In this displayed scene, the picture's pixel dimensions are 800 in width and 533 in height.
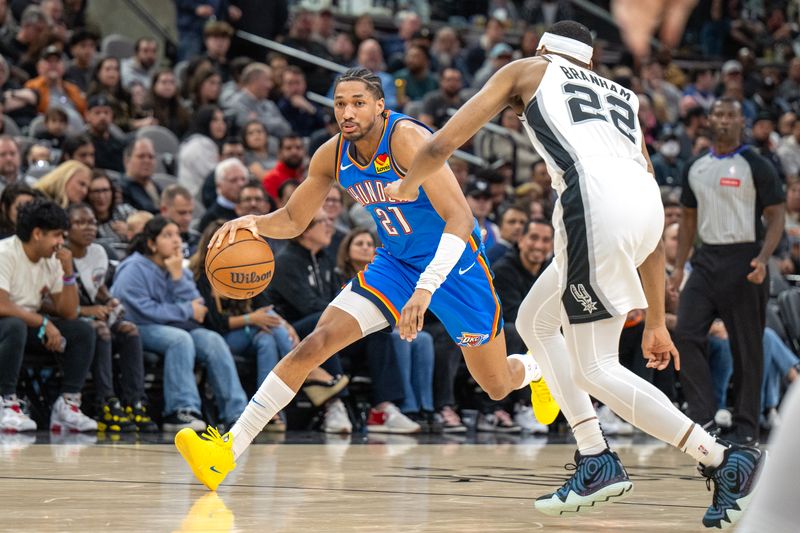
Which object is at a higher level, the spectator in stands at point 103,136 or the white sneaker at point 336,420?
the spectator in stands at point 103,136

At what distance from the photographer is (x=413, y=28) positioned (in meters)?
16.1

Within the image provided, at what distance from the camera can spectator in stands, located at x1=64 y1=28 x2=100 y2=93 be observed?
12.1m

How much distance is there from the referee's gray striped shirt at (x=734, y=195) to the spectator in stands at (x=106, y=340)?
152 inches

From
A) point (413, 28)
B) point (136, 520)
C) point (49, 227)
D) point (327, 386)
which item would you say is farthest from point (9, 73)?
point (136, 520)

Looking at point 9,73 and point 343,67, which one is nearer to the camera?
point 9,73

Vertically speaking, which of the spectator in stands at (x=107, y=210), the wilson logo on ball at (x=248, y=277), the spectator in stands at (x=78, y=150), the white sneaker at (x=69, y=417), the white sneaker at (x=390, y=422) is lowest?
the white sneaker at (x=390, y=422)

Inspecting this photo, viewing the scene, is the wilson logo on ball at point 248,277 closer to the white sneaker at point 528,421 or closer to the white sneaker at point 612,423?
the white sneaker at point 528,421

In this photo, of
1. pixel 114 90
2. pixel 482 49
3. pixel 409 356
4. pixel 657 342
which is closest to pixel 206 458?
pixel 657 342

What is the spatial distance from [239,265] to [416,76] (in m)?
9.79

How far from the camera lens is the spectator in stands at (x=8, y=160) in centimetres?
888

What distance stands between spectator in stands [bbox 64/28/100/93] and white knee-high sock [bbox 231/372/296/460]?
26.0ft

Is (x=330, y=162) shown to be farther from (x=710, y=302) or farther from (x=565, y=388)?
(x=710, y=302)

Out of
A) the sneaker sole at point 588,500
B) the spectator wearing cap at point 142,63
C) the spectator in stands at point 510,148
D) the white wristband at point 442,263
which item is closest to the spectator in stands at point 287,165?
the spectator wearing cap at point 142,63

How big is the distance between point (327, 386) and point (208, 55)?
617cm
